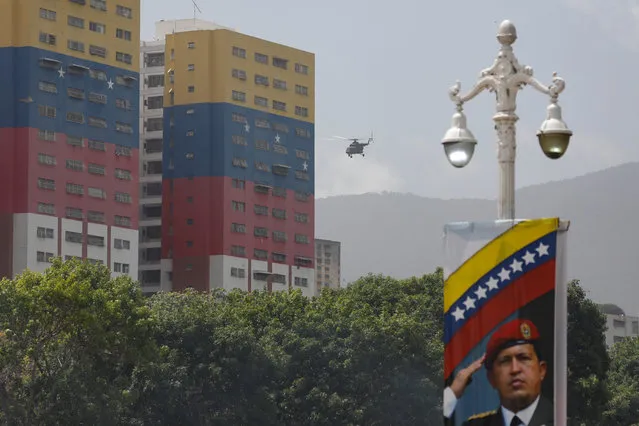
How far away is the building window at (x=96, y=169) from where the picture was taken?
133875 millimetres

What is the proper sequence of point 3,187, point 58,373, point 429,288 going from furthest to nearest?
point 3,187 → point 429,288 → point 58,373

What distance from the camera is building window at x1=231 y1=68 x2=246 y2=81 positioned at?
485 ft

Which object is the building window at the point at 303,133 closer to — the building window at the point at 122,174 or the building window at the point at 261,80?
the building window at the point at 261,80

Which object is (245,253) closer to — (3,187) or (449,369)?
(3,187)

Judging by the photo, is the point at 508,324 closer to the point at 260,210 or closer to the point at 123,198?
the point at 123,198

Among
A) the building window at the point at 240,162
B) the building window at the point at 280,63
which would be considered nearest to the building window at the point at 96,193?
the building window at the point at 240,162

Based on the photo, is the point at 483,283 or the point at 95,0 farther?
the point at 95,0

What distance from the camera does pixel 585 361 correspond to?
77.9 metres

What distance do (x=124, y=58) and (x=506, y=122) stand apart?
11918cm

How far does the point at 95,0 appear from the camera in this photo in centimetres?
13475

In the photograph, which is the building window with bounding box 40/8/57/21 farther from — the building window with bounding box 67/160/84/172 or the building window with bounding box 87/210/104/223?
the building window with bounding box 87/210/104/223

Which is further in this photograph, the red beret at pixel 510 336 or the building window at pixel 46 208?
the building window at pixel 46 208

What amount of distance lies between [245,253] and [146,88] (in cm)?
1961

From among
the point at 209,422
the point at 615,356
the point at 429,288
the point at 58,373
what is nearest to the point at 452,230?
the point at 58,373
